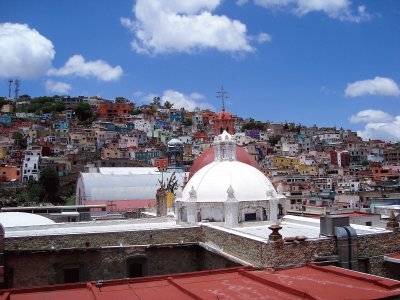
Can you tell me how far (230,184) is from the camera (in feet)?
60.2

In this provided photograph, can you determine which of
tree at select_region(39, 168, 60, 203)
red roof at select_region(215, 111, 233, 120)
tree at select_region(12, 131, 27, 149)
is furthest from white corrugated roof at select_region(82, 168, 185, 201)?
tree at select_region(12, 131, 27, 149)

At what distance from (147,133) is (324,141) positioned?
142ft

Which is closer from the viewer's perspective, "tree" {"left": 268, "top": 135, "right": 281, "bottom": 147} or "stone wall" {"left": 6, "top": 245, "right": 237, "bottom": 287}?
"stone wall" {"left": 6, "top": 245, "right": 237, "bottom": 287}

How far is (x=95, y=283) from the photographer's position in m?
12.1

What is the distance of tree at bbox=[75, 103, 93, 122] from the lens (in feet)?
372

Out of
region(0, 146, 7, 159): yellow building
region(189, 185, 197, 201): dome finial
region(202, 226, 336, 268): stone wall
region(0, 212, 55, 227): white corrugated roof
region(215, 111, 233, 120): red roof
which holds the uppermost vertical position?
region(0, 146, 7, 159): yellow building

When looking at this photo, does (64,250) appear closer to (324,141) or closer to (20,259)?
(20,259)

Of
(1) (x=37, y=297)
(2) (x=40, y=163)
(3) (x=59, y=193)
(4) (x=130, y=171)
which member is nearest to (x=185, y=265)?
(1) (x=37, y=297)

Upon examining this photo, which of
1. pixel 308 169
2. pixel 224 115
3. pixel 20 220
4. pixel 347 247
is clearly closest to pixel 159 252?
pixel 347 247

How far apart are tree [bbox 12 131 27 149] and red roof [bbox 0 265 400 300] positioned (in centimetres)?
8241

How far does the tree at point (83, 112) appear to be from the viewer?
11331 centimetres

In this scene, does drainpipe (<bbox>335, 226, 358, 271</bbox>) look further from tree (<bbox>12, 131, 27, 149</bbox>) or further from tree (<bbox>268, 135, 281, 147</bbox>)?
tree (<bbox>268, 135, 281, 147</bbox>)

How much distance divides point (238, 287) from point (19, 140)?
3383 inches

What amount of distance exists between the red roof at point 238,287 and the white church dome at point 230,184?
18.3ft
